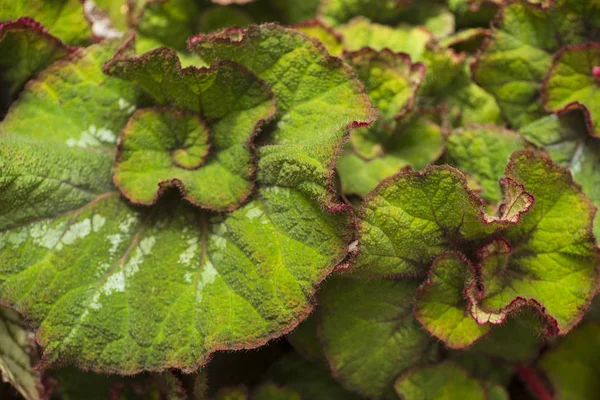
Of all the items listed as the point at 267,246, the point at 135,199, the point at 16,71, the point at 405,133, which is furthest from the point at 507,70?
the point at 16,71

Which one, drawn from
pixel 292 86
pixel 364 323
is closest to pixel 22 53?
pixel 292 86

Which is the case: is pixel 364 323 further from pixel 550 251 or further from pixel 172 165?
pixel 172 165

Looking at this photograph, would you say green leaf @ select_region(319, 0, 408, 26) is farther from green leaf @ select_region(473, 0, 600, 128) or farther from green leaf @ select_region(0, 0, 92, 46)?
green leaf @ select_region(0, 0, 92, 46)

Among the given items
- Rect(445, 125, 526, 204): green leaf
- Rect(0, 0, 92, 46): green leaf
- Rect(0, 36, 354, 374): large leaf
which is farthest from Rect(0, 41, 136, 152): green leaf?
Rect(445, 125, 526, 204): green leaf

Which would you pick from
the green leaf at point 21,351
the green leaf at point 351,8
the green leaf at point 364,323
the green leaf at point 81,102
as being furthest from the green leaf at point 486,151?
the green leaf at point 21,351

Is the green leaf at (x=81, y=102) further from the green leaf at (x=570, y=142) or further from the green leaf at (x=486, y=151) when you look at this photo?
the green leaf at (x=570, y=142)

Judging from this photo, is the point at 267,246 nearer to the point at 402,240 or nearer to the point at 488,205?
the point at 402,240
